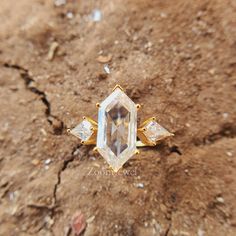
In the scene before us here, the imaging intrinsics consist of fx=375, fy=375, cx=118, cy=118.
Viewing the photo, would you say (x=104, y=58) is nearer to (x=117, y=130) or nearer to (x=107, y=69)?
(x=107, y=69)

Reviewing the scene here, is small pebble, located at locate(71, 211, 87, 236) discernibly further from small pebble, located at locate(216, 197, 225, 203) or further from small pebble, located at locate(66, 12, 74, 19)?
small pebble, located at locate(66, 12, 74, 19)

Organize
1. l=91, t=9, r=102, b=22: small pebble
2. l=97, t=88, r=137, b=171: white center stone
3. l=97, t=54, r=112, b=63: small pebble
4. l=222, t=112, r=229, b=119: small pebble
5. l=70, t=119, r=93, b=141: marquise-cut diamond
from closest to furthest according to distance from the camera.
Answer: l=97, t=88, r=137, b=171: white center stone < l=70, t=119, r=93, b=141: marquise-cut diamond < l=222, t=112, r=229, b=119: small pebble < l=97, t=54, r=112, b=63: small pebble < l=91, t=9, r=102, b=22: small pebble

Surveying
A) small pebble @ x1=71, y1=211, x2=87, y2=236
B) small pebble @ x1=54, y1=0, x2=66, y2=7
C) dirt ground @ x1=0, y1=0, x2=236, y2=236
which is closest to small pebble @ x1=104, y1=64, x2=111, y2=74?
dirt ground @ x1=0, y1=0, x2=236, y2=236

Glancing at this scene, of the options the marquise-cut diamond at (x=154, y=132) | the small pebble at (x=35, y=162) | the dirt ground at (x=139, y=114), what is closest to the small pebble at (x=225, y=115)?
the dirt ground at (x=139, y=114)

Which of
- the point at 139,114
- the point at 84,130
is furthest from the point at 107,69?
the point at 84,130

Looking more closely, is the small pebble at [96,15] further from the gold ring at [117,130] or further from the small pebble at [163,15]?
the gold ring at [117,130]

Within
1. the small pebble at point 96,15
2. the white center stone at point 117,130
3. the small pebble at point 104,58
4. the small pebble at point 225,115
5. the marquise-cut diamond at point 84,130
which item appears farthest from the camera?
the small pebble at point 96,15

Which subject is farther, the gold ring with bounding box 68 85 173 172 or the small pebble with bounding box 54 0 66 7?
the small pebble with bounding box 54 0 66 7

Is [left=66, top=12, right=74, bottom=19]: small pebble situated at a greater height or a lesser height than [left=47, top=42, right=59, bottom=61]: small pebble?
greater
